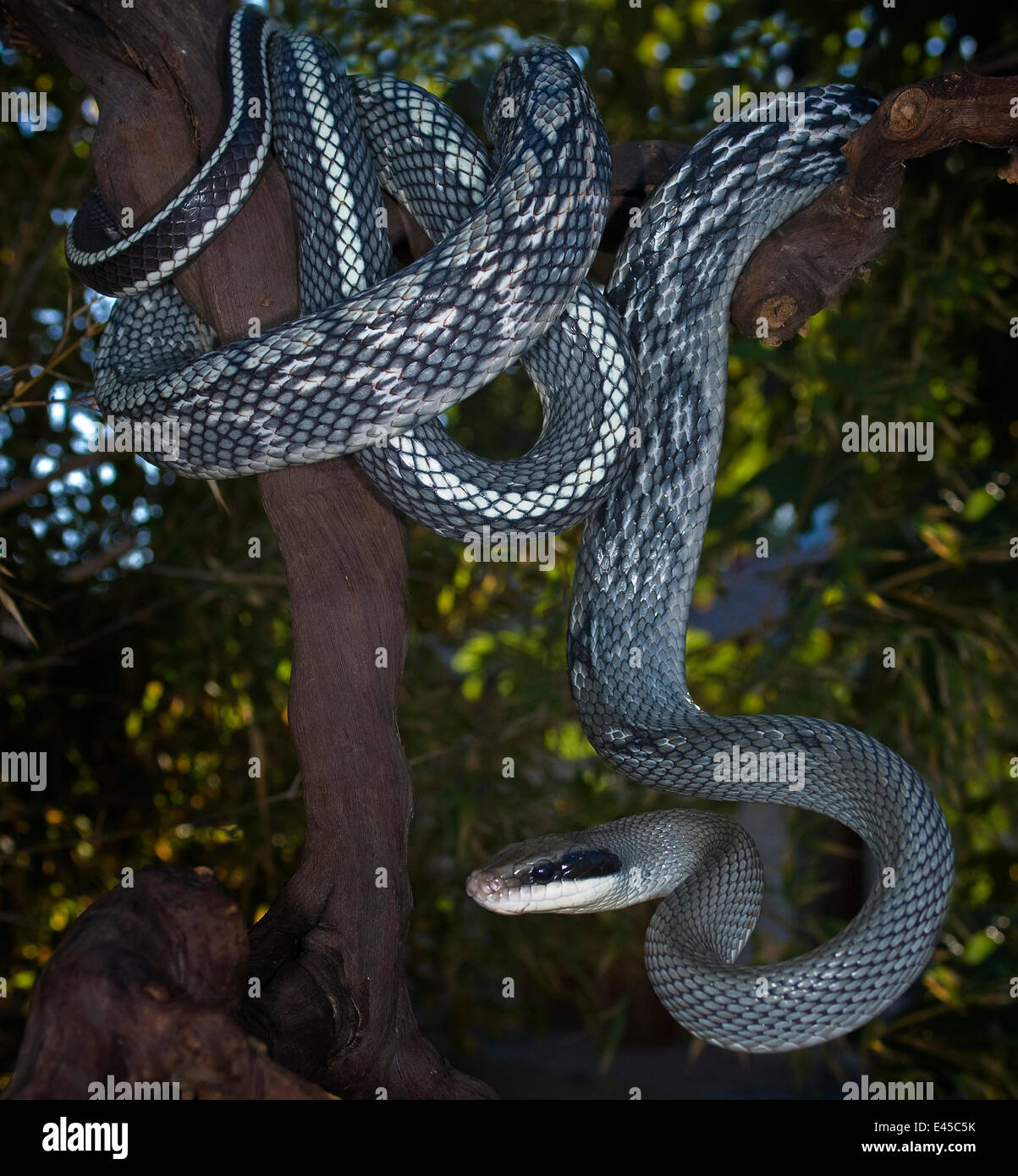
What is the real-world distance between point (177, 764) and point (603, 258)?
1897 millimetres

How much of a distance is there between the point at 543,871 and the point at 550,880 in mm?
17

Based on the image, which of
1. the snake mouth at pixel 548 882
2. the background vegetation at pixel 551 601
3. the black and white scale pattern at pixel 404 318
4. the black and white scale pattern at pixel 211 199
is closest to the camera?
the black and white scale pattern at pixel 404 318

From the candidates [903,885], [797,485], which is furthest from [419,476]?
[797,485]

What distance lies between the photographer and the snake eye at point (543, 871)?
1.70 meters

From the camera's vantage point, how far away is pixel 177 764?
3094 mm

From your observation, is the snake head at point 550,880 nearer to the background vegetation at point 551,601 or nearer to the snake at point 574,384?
the snake at point 574,384

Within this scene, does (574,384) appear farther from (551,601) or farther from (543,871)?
(551,601)

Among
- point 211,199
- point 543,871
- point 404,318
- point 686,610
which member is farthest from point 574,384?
point 543,871

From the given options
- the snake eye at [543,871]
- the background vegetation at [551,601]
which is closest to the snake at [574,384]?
the snake eye at [543,871]

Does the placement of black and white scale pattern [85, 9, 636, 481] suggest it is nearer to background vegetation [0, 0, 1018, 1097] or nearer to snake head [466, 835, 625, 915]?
snake head [466, 835, 625, 915]

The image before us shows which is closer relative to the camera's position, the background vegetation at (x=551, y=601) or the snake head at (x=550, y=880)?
the snake head at (x=550, y=880)

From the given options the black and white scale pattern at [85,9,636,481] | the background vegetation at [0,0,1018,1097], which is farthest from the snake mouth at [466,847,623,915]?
the background vegetation at [0,0,1018,1097]

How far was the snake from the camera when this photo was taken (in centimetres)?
Answer: 141

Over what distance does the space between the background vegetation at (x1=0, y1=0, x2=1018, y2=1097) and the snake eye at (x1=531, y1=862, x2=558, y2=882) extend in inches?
36.7
